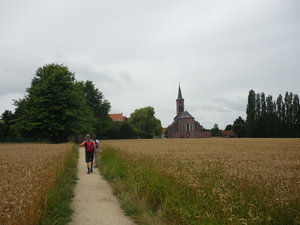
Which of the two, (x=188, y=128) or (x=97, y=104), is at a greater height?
(x=97, y=104)

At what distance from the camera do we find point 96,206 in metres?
6.72

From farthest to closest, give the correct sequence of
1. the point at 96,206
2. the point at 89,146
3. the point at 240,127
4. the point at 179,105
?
the point at 179,105 → the point at 240,127 → the point at 89,146 → the point at 96,206

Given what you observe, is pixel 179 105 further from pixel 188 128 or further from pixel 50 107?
pixel 50 107

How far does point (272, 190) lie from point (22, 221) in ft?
15.0

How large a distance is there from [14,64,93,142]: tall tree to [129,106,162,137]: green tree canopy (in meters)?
44.4

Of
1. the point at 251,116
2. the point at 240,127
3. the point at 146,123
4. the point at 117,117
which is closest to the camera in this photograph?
the point at 146,123

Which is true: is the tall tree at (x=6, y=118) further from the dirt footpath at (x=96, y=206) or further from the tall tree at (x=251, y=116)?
the tall tree at (x=251, y=116)

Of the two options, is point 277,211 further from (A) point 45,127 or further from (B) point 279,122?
(B) point 279,122

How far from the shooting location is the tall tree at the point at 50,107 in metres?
33.8

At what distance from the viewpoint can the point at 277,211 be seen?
3846mm

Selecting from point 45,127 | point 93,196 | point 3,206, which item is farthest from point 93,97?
point 3,206

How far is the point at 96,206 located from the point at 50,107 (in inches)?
1187

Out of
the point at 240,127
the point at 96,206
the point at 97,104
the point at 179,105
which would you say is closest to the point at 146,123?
the point at 97,104

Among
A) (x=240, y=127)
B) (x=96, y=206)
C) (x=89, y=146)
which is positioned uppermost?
(x=240, y=127)
